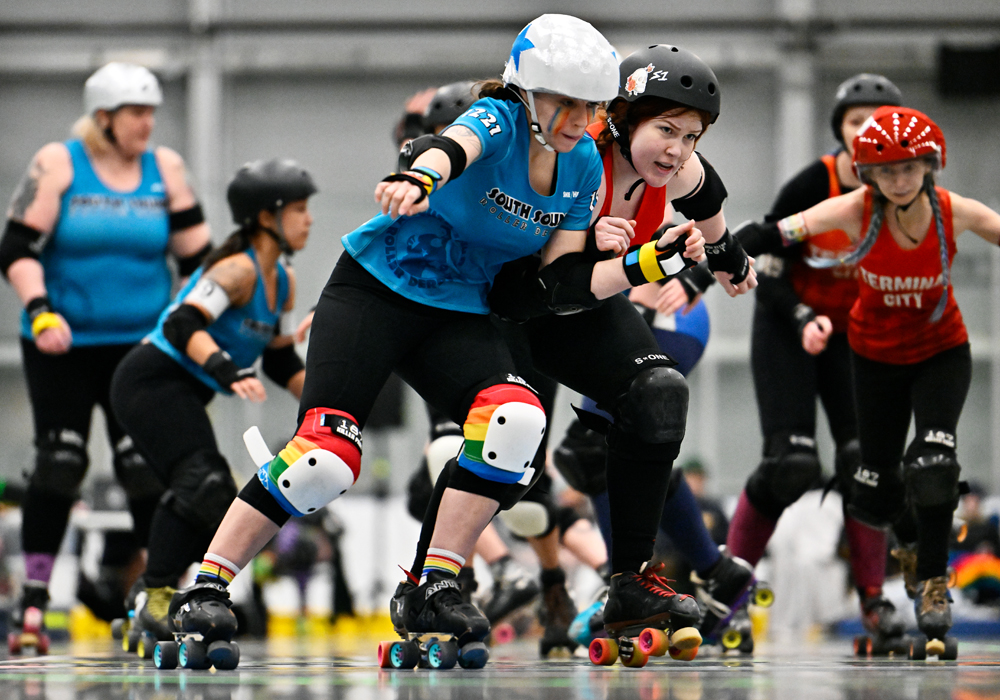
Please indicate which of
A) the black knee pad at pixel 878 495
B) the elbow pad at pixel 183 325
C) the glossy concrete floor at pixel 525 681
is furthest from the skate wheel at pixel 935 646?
the elbow pad at pixel 183 325

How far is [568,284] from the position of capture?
9.66 feet

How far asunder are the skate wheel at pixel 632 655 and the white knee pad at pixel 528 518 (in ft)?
4.47

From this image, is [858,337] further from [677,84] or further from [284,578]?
[284,578]

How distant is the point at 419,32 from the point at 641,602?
11.1 metres

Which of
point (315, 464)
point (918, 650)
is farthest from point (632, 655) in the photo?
point (918, 650)

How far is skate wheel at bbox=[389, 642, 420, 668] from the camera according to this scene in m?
2.89

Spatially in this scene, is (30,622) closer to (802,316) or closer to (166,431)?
(166,431)

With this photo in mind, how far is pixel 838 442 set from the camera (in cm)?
449

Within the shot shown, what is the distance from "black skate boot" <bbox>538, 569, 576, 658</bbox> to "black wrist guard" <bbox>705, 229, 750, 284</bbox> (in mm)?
1574

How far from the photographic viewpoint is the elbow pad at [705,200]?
3.32 m

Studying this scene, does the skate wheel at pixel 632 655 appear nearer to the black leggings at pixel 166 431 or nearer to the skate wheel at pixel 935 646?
the skate wheel at pixel 935 646

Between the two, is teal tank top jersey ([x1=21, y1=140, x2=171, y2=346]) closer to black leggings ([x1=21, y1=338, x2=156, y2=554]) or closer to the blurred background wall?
black leggings ([x1=21, y1=338, x2=156, y2=554])

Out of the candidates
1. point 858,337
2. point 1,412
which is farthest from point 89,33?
point 858,337

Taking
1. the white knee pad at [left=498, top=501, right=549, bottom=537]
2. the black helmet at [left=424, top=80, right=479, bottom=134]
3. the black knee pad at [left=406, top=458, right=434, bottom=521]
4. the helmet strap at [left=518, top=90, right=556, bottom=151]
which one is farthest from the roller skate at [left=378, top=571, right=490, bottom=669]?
the black helmet at [left=424, top=80, right=479, bottom=134]
